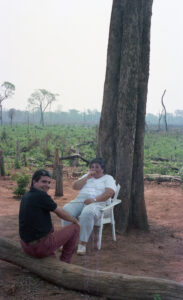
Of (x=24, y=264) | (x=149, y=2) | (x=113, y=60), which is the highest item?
(x=149, y=2)

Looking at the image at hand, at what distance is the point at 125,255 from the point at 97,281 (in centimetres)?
146

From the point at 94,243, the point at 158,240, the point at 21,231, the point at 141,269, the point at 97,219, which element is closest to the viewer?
the point at 21,231

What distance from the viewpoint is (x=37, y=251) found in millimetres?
3295

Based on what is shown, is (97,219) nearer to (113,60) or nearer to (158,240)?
(158,240)

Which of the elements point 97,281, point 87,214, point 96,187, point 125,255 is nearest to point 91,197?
point 96,187

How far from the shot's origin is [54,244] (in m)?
3.29

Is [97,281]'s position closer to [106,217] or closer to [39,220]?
[39,220]

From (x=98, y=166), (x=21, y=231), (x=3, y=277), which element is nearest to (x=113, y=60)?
(x=98, y=166)

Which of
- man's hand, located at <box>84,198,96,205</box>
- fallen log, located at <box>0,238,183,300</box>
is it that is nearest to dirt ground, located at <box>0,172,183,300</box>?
fallen log, located at <box>0,238,183,300</box>

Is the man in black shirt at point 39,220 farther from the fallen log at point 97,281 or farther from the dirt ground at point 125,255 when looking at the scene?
the dirt ground at point 125,255

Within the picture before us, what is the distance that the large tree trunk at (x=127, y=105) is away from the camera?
17.6ft

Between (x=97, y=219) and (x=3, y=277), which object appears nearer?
(x=3, y=277)

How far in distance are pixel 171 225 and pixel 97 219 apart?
2.28 metres

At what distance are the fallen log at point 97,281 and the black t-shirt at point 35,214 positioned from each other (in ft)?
1.09
